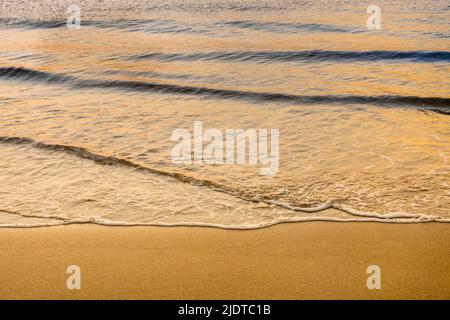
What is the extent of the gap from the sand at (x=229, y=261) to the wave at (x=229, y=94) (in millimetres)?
3856

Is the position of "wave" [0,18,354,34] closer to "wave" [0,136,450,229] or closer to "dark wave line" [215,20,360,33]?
"dark wave line" [215,20,360,33]

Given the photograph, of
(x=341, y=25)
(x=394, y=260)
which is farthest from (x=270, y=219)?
(x=341, y=25)

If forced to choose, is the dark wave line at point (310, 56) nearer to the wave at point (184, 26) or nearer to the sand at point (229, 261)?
the wave at point (184, 26)

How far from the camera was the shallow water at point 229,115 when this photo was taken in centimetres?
406

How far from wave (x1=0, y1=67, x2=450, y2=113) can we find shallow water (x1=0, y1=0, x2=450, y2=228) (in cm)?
4

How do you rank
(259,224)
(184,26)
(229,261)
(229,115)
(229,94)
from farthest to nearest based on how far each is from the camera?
(184,26), (229,94), (229,115), (259,224), (229,261)

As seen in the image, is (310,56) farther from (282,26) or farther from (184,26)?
(184,26)

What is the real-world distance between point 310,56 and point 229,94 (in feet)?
10.2

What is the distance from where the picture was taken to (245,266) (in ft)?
10.3

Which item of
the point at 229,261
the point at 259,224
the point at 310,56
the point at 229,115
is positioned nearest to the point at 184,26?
the point at 310,56

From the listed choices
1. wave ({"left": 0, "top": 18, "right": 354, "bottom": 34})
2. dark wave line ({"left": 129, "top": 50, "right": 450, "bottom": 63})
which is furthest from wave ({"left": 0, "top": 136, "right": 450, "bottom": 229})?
wave ({"left": 0, "top": 18, "right": 354, "bottom": 34})

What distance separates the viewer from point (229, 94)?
7.77m

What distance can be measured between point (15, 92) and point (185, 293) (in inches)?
251
